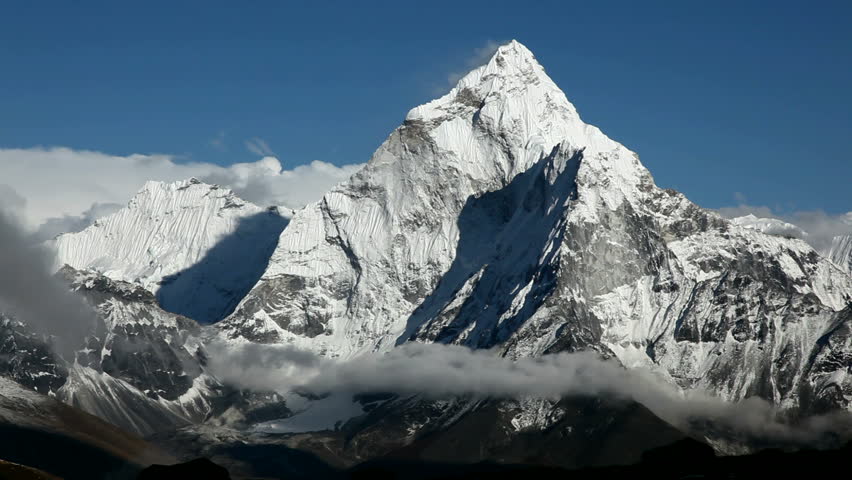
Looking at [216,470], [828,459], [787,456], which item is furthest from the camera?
[216,470]

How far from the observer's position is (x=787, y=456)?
481 ft

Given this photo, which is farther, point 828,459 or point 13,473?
point 13,473

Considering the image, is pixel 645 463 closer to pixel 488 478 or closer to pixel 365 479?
pixel 488 478

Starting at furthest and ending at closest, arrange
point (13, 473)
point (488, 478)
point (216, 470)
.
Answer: point (13, 473) < point (216, 470) < point (488, 478)

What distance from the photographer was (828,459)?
136 metres

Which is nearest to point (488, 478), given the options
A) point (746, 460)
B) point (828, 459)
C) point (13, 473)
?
point (746, 460)

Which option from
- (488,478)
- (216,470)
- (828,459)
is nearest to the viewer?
(828,459)

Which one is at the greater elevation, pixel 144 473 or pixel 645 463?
pixel 645 463

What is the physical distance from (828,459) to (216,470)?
7275cm

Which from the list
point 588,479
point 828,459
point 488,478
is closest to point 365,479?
point 488,478

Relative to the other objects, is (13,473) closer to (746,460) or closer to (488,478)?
(488,478)

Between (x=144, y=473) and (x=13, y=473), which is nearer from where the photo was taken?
(x=144, y=473)

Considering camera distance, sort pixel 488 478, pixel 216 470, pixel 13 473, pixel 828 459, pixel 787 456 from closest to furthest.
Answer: pixel 828 459
pixel 787 456
pixel 488 478
pixel 216 470
pixel 13 473

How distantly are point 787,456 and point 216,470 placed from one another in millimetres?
66639
